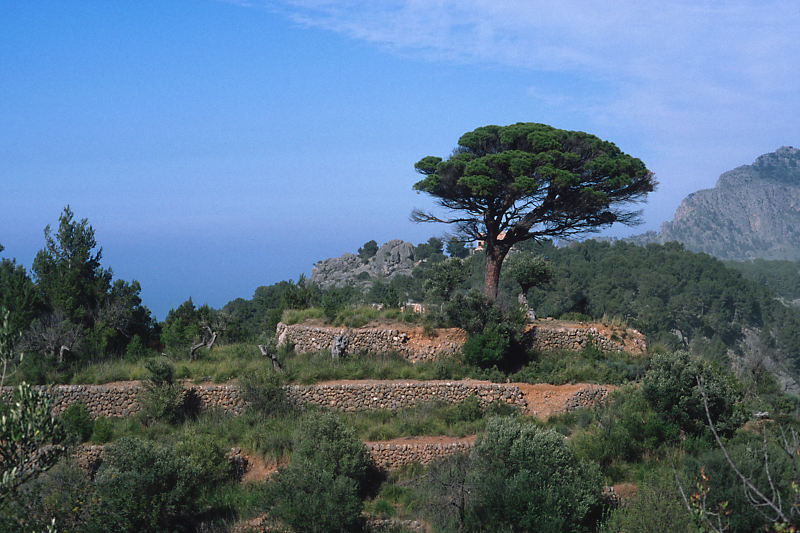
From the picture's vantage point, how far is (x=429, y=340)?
827 inches

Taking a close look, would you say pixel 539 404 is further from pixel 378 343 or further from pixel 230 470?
pixel 230 470

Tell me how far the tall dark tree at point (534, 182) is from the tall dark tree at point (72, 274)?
13.9 metres

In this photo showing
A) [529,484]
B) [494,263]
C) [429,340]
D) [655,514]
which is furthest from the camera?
[494,263]

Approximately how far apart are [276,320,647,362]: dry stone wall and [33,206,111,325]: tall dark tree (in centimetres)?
942

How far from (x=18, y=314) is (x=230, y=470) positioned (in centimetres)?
1179

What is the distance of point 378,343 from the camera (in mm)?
21031

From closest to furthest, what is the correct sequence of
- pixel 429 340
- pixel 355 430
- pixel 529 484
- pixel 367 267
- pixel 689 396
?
pixel 529 484
pixel 689 396
pixel 355 430
pixel 429 340
pixel 367 267

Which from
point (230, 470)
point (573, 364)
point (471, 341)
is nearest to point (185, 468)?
point (230, 470)

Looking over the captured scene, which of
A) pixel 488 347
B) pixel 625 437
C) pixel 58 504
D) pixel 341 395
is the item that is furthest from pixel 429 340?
pixel 58 504

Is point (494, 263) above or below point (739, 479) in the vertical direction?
above

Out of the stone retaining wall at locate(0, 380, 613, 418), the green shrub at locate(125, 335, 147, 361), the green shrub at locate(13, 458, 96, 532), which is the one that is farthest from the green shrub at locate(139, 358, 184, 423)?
the green shrub at locate(13, 458, 96, 532)

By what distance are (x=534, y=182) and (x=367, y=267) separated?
5409 cm

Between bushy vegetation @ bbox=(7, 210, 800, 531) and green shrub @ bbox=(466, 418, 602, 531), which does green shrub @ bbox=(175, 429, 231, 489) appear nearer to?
bushy vegetation @ bbox=(7, 210, 800, 531)

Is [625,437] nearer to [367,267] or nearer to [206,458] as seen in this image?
[206,458]
